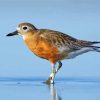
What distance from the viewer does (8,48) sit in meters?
16.2

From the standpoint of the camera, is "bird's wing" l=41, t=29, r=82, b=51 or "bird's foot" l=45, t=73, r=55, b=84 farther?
"bird's wing" l=41, t=29, r=82, b=51

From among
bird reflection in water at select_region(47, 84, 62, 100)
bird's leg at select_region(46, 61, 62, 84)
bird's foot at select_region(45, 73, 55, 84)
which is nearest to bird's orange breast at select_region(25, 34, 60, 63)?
bird's leg at select_region(46, 61, 62, 84)

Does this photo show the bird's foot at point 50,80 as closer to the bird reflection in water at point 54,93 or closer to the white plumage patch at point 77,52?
the bird reflection in water at point 54,93

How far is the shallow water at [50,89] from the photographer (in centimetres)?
1226

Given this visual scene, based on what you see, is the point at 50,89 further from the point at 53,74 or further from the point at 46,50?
the point at 46,50

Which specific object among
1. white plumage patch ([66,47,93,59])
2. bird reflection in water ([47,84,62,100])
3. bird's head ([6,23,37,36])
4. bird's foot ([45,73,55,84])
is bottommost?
bird reflection in water ([47,84,62,100])

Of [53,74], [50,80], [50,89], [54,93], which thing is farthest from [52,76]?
[54,93]

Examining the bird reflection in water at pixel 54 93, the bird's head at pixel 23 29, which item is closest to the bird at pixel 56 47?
the bird's head at pixel 23 29

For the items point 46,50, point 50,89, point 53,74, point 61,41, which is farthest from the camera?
point 61,41

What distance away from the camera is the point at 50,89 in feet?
43.5

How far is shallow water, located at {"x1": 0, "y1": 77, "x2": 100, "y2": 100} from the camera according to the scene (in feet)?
40.2

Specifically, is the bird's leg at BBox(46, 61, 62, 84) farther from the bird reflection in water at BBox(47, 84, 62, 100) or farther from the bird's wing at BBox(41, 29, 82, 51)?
the bird's wing at BBox(41, 29, 82, 51)

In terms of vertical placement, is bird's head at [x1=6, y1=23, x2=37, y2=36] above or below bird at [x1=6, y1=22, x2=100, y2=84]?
above

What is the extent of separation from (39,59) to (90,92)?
11.2 feet
